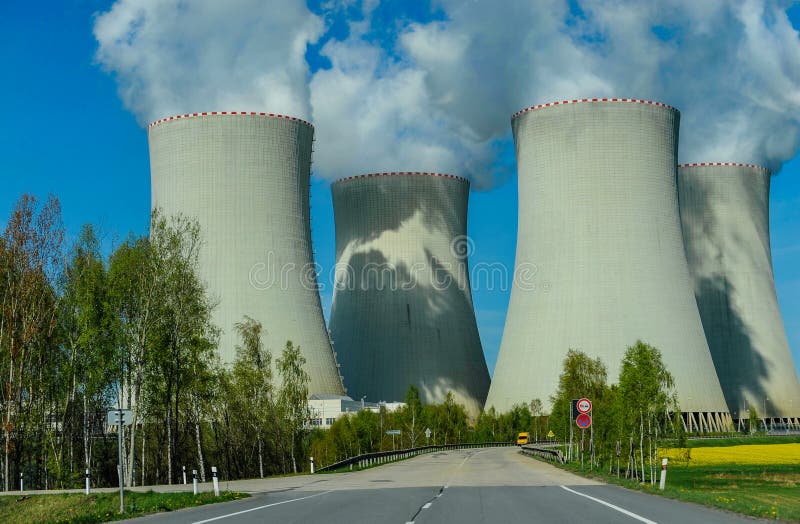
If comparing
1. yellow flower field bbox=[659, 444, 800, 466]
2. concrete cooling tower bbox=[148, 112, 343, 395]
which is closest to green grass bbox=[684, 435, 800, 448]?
yellow flower field bbox=[659, 444, 800, 466]

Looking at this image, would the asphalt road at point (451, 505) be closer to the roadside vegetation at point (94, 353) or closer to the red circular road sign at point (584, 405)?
the red circular road sign at point (584, 405)

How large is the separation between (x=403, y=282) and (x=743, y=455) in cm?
2513

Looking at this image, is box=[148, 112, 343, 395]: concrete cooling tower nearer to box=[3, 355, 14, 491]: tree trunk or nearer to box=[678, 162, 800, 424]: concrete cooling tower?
box=[3, 355, 14, 491]: tree trunk

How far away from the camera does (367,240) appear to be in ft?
193

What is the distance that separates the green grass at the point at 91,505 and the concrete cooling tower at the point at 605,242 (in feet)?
94.3

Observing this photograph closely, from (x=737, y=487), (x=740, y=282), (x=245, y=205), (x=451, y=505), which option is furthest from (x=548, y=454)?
(x=740, y=282)

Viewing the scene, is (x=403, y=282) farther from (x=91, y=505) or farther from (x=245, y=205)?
(x=91, y=505)

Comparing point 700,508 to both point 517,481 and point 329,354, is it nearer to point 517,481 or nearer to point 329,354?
point 517,481

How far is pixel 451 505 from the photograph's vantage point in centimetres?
1458

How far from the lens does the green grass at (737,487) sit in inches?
551

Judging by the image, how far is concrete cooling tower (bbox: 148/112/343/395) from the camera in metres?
41.4

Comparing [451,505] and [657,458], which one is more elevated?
[451,505]

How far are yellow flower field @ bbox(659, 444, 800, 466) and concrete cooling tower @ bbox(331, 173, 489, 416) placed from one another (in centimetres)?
1970

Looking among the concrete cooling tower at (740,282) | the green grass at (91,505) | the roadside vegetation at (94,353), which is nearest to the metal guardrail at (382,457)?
the roadside vegetation at (94,353)
